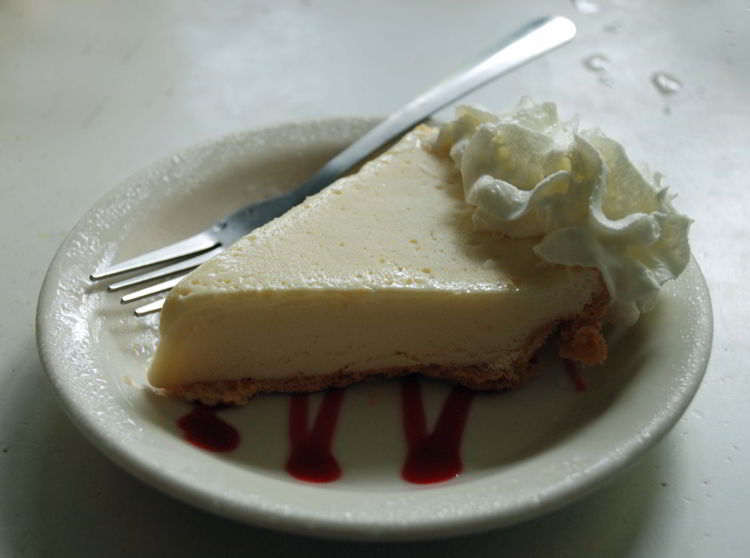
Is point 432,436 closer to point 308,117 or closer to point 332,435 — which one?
point 332,435

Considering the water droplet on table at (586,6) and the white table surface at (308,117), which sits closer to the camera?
the white table surface at (308,117)

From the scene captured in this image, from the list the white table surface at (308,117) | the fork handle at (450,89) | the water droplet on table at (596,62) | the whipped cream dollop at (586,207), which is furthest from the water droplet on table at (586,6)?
the whipped cream dollop at (586,207)

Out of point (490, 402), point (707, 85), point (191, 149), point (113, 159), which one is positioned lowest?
point (707, 85)

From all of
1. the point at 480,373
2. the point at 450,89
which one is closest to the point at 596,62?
the point at 450,89

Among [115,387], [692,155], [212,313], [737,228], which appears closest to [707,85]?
[692,155]

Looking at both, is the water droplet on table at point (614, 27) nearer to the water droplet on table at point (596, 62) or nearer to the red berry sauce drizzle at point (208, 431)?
the water droplet on table at point (596, 62)

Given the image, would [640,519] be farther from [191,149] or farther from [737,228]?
[191,149]

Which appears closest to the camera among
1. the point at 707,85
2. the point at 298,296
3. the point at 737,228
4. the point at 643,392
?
the point at 643,392
